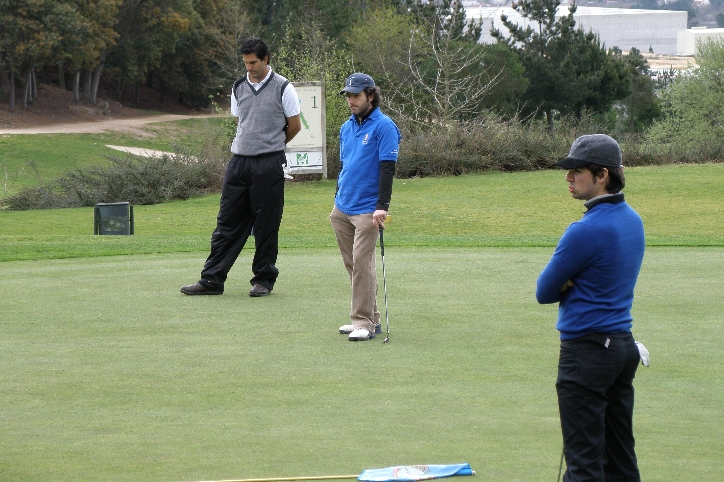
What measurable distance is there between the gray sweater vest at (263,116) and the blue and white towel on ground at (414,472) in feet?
16.5

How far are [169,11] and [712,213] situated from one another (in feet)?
159

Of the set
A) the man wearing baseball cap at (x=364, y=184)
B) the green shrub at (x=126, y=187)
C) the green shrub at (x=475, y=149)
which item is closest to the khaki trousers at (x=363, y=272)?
the man wearing baseball cap at (x=364, y=184)

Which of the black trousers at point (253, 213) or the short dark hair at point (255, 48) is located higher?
the short dark hair at point (255, 48)

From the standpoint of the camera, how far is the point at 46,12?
184 feet

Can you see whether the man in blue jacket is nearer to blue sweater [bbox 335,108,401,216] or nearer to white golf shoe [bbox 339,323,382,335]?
blue sweater [bbox 335,108,401,216]

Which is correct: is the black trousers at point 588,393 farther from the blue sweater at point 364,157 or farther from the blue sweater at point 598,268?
the blue sweater at point 364,157

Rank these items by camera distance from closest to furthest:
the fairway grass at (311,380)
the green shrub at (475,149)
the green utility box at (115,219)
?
the fairway grass at (311,380), the green utility box at (115,219), the green shrub at (475,149)

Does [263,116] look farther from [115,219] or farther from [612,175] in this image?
[115,219]

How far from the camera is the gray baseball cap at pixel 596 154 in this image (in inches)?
144

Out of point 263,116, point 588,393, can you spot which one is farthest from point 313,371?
point 263,116

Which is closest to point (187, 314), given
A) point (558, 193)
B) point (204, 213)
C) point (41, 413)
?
point (41, 413)

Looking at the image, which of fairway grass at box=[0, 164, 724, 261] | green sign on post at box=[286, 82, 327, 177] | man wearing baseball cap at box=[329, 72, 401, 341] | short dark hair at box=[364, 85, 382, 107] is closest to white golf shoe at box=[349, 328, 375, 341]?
man wearing baseball cap at box=[329, 72, 401, 341]

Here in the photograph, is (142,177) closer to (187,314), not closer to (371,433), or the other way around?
(187,314)

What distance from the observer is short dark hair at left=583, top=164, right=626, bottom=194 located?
3697 millimetres
